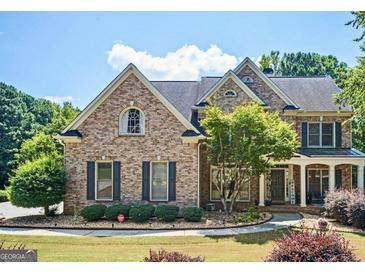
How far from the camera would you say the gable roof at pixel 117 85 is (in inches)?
704

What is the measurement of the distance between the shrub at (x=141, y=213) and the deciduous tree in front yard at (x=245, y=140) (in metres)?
3.47

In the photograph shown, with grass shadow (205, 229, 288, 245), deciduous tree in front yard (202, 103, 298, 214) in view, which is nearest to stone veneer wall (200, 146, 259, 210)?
deciduous tree in front yard (202, 103, 298, 214)

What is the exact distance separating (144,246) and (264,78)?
1318cm

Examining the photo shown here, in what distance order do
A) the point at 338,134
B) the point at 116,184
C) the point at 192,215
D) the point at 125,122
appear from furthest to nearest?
the point at 338,134
the point at 125,122
the point at 116,184
the point at 192,215

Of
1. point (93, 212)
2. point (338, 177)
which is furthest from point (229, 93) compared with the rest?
point (93, 212)

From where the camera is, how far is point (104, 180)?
18.4 meters

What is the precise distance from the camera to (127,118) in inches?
723

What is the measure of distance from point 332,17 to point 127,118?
9068 millimetres

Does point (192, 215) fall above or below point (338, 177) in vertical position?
below

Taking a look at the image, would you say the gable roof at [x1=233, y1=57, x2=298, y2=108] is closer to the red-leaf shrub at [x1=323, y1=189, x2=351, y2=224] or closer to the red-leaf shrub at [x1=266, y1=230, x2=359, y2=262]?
the red-leaf shrub at [x1=323, y1=189, x2=351, y2=224]

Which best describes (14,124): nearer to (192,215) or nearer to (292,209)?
(192,215)
